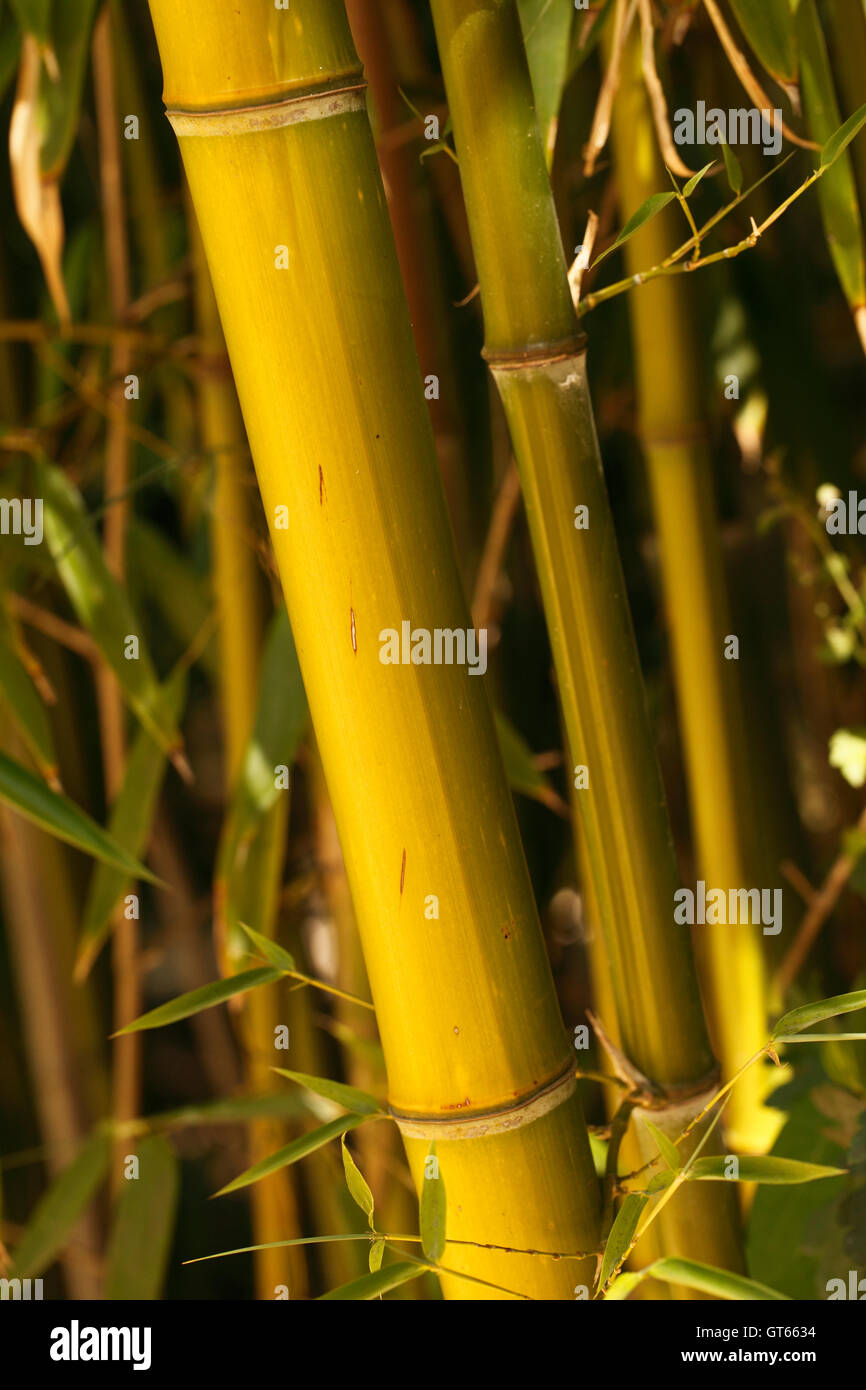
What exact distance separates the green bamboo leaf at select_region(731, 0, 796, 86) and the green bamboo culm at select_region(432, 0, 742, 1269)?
9 cm

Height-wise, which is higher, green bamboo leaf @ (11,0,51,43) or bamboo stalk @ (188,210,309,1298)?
green bamboo leaf @ (11,0,51,43)

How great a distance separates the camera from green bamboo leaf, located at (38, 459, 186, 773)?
57 cm

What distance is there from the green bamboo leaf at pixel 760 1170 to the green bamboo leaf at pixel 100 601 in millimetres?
317

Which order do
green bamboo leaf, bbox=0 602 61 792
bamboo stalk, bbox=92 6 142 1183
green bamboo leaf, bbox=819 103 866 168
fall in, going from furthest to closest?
bamboo stalk, bbox=92 6 142 1183
green bamboo leaf, bbox=0 602 61 792
green bamboo leaf, bbox=819 103 866 168

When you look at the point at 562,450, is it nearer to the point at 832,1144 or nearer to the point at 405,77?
the point at 832,1144

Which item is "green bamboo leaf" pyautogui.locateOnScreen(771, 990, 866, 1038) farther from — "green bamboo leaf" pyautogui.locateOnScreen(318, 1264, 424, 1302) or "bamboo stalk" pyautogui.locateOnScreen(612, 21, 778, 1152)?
"bamboo stalk" pyautogui.locateOnScreen(612, 21, 778, 1152)

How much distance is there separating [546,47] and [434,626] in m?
0.21

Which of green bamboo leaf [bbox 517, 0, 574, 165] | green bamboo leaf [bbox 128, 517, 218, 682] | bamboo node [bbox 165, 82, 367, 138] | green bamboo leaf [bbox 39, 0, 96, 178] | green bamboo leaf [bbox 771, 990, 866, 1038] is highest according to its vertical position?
green bamboo leaf [bbox 39, 0, 96, 178]

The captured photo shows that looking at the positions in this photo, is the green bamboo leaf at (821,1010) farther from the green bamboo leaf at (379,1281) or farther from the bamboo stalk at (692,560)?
the bamboo stalk at (692,560)

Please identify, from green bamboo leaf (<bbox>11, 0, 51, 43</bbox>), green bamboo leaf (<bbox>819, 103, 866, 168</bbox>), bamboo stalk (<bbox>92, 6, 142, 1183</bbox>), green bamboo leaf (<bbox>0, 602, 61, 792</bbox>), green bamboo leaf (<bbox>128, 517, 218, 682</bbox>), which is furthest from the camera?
green bamboo leaf (<bbox>128, 517, 218, 682</bbox>)

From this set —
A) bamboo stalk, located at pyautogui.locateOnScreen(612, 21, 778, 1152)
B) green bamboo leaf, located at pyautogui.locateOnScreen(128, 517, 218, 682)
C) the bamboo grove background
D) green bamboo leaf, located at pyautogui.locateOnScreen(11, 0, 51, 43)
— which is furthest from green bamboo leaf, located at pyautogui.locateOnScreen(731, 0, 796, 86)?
green bamboo leaf, located at pyautogui.locateOnScreen(128, 517, 218, 682)

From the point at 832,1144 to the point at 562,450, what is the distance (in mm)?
313

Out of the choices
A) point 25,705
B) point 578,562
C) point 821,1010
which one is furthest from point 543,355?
point 25,705

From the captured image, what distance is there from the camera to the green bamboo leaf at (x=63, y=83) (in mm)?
466
